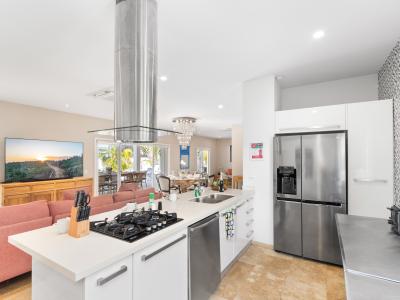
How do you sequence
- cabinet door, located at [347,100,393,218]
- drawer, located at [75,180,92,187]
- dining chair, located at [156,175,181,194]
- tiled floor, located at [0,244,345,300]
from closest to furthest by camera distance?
tiled floor, located at [0,244,345,300] < cabinet door, located at [347,100,393,218] < drawer, located at [75,180,92,187] < dining chair, located at [156,175,181,194]

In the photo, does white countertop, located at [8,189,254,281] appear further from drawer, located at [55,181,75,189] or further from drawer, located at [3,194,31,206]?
drawer, located at [55,181,75,189]

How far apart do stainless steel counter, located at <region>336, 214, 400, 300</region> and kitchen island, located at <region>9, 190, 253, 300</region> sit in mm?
1139

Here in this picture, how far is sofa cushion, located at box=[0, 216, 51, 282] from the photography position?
2182 millimetres

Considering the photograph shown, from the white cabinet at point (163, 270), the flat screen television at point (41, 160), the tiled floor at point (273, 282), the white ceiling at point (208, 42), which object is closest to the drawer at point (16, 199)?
the flat screen television at point (41, 160)

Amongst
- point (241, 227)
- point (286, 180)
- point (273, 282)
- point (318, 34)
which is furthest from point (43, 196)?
point (318, 34)

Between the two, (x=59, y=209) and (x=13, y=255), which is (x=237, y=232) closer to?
(x=59, y=209)

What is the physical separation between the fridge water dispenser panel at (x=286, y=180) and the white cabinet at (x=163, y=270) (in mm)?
1866

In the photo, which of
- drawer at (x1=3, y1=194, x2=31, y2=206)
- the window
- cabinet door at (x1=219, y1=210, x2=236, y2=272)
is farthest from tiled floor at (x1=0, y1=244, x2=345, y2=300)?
the window

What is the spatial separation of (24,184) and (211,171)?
29.8 ft

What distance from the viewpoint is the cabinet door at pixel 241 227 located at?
9.34 ft

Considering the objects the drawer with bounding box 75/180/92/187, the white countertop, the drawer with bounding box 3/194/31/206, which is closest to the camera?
the white countertop

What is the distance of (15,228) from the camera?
2.23 m

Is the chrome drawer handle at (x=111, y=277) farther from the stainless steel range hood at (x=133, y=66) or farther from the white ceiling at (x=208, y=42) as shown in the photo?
the white ceiling at (x=208, y=42)

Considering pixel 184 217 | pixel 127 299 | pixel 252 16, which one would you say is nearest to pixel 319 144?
pixel 252 16
